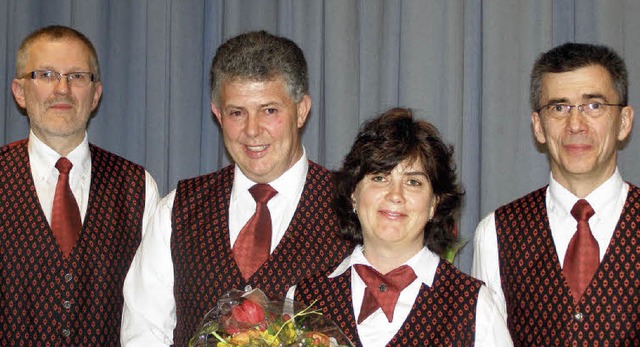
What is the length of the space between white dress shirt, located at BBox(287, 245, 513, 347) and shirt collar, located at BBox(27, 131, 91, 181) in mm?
983

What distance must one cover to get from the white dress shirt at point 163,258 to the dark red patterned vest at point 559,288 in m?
0.62

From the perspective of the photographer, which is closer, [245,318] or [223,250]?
[245,318]

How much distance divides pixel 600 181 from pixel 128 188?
147 cm

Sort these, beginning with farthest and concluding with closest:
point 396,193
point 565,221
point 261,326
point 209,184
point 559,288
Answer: point 209,184, point 565,221, point 559,288, point 396,193, point 261,326

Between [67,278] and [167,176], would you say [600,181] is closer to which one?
[67,278]

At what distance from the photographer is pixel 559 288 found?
94.9 inches

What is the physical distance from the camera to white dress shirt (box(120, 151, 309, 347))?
8.25 ft

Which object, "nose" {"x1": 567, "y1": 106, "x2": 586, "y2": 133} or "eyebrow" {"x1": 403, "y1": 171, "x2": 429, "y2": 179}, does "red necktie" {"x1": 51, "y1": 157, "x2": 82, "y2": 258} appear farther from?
"nose" {"x1": 567, "y1": 106, "x2": 586, "y2": 133}

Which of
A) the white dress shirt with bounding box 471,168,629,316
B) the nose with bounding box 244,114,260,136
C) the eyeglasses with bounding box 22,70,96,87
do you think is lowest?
the white dress shirt with bounding box 471,168,629,316

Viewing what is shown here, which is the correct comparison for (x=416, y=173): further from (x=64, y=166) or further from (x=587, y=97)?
(x=64, y=166)

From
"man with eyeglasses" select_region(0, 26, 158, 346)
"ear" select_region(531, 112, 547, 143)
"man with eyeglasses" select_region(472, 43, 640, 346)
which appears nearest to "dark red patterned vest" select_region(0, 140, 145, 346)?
"man with eyeglasses" select_region(0, 26, 158, 346)

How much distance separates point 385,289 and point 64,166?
1220 millimetres

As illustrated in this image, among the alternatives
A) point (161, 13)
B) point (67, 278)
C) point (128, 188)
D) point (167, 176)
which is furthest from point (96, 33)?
point (67, 278)

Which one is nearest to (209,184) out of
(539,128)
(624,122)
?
(539,128)
